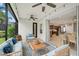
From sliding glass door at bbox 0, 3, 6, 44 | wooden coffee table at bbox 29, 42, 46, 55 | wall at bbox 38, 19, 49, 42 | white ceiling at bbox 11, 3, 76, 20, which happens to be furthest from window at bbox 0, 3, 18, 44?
wall at bbox 38, 19, 49, 42

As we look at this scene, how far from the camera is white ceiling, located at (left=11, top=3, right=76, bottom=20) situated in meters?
2.80

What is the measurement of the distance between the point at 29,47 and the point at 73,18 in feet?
3.47

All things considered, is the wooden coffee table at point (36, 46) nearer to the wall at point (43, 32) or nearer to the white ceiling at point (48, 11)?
the wall at point (43, 32)

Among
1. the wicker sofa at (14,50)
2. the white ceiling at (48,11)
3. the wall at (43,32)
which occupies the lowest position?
the wicker sofa at (14,50)

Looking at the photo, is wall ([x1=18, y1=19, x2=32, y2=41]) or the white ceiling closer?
the white ceiling

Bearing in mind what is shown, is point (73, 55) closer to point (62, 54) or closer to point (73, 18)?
point (62, 54)

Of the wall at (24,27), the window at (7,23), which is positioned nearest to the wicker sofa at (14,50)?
the window at (7,23)

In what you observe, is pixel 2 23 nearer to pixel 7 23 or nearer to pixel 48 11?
pixel 7 23

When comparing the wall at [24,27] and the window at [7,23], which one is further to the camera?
the wall at [24,27]

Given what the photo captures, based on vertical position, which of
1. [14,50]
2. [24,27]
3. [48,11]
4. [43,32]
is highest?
[48,11]

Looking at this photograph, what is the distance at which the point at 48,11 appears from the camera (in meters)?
2.91

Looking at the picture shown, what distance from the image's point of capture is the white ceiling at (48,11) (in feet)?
9.20

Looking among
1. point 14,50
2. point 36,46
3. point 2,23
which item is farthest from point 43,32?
point 2,23

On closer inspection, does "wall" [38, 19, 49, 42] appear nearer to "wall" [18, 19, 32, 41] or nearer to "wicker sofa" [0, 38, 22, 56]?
"wall" [18, 19, 32, 41]
